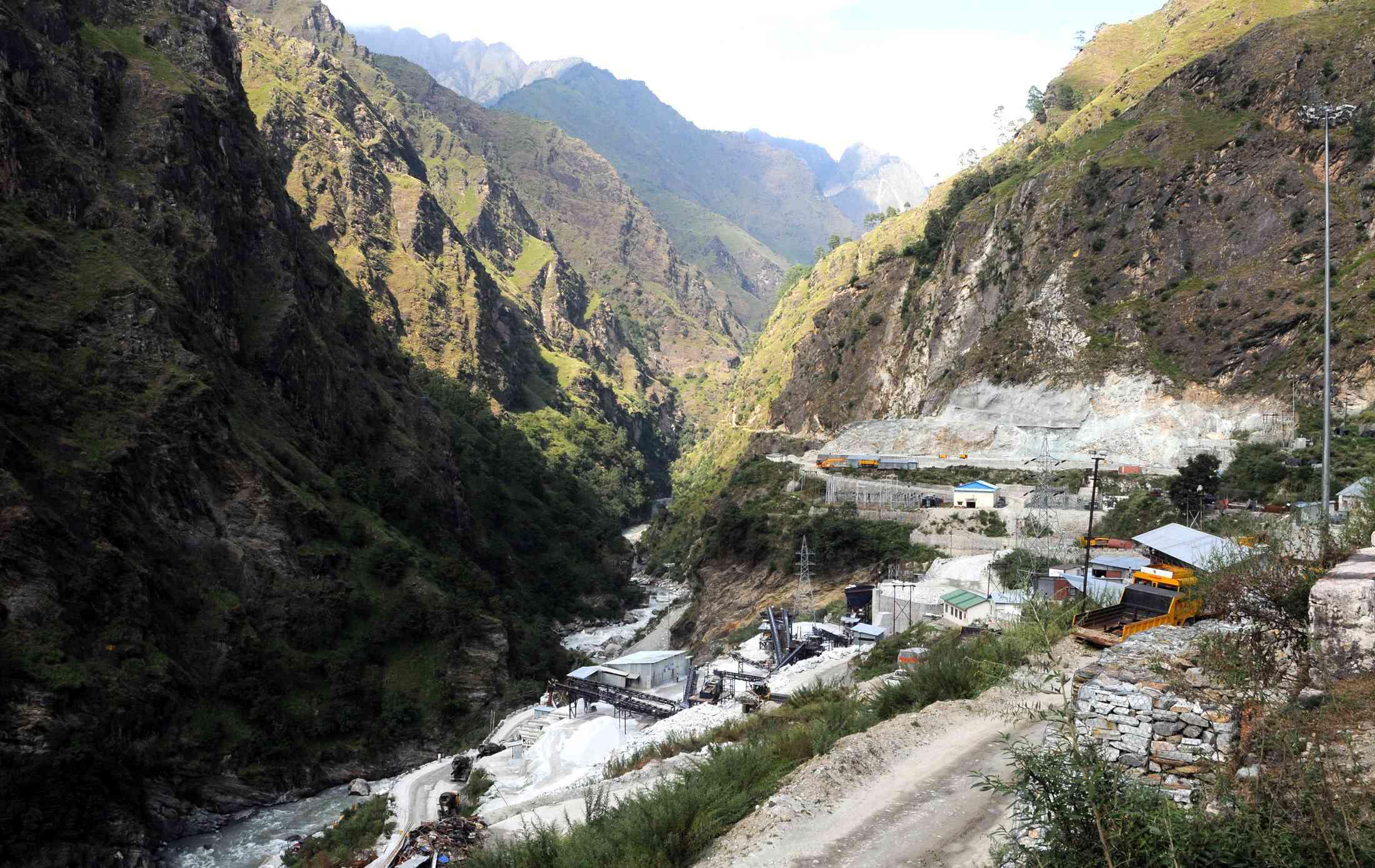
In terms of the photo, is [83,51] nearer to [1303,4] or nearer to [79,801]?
[79,801]

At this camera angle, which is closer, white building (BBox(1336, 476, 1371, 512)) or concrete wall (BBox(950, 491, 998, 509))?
white building (BBox(1336, 476, 1371, 512))

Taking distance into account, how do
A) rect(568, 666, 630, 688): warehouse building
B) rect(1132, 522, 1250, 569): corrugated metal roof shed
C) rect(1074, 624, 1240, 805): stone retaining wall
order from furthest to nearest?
rect(568, 666, 630, 688): warehouse building
rect(1132, 522, 1250, 569): corrugated metal roof shed
rect(1074, 624, 1240, 805): stone retaining wall

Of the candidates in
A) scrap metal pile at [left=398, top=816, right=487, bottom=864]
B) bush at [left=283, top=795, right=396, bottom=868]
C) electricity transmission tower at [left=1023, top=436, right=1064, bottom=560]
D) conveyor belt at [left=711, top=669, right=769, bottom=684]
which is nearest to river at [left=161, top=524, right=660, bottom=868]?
bush at [left=283, top=795, right=396, bottom=868]

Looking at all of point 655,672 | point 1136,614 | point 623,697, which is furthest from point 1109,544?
point 1136,614

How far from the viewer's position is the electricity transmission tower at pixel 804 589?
156 ft

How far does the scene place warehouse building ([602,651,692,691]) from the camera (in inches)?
1515

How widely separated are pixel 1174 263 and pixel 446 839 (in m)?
66.1

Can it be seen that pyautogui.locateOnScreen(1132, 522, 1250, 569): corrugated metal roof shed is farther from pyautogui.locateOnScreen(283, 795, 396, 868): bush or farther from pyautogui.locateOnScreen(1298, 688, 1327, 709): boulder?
pyautogui.locateOnScreen(283, 795, 396, 868): bush

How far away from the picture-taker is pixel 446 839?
851 inches

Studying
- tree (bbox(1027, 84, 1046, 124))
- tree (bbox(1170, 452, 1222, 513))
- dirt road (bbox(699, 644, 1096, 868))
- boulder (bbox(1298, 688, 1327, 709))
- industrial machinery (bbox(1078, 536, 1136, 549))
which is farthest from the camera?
tree (bbox(1027, 84, 1046, 124))

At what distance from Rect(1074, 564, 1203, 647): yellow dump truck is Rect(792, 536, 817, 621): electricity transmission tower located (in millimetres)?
29986

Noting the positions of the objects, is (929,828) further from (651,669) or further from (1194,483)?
(1194,483)

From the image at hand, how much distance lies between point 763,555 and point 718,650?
44.7 ft

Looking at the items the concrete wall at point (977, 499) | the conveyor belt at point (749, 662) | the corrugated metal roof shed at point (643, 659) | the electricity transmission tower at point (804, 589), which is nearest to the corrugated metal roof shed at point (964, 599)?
the conveyor belt at point (749, 662)
